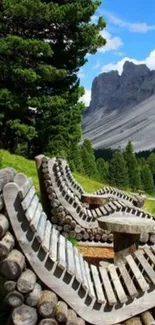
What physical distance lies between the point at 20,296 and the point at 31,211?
0.66 m

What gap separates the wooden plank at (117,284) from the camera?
416cm

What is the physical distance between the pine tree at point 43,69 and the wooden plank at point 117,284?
19681 mm

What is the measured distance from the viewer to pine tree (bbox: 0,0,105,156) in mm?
24672

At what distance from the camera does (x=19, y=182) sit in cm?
412

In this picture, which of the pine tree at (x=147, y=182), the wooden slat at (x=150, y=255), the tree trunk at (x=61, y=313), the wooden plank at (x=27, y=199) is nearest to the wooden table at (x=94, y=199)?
the wooden slat at (x=150, y=255)

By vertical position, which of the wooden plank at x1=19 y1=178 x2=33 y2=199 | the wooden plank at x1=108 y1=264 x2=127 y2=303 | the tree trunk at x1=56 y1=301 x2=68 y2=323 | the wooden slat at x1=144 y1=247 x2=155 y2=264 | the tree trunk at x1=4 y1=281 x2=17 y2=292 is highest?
the wooden plank at x1=19 y1=178 x2=33 y2=199

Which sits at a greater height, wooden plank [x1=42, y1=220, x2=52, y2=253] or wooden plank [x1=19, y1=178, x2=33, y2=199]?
wooden plank [x1=19, y1=178, x2=33, y2=199]

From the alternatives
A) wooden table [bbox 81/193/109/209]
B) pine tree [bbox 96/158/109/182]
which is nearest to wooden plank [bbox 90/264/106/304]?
wooden table [bbox 81/193/109/209]

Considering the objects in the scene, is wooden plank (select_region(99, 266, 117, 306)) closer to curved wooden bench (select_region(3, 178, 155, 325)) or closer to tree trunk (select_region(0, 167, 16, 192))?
curved wooden bench (select_region(3, 178, 155, 325))

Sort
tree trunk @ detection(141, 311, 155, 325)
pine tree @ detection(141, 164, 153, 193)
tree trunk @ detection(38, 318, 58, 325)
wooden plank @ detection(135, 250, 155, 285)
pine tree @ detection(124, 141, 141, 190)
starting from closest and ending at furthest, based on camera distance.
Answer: tree trunk @ detection(38, 318, 58, 325), tree trunk @ detection(141, 311, 155, 325), wooden plank @ detection(135, 250, 155, 285), pine tree @ detection(124, 141, 141, 190), pine tree @ detection(141, 164, 153, 193)

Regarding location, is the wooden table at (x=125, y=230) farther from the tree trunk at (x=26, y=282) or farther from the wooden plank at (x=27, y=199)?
the tree trunk at (x=26, y=282)

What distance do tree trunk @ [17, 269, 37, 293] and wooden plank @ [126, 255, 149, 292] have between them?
0.92 m

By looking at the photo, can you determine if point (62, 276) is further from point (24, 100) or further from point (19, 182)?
point (24, 100)

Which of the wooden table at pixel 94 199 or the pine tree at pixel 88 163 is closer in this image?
the wooden table at pixel 94 199
